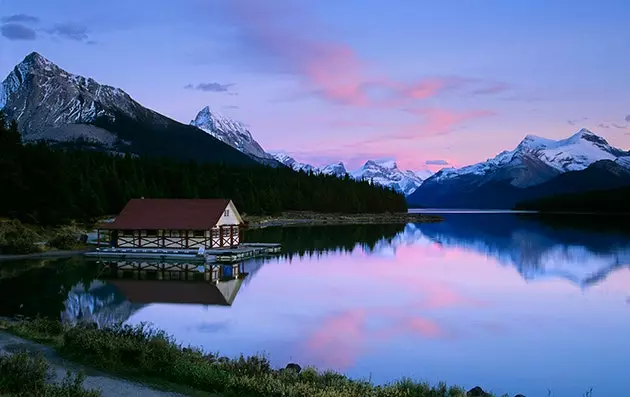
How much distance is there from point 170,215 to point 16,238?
512 inches

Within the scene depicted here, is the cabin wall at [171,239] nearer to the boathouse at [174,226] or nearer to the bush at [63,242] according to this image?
the boathouse at [174,226]

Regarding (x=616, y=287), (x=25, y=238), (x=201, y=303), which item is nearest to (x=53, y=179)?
(x=25, y=238)

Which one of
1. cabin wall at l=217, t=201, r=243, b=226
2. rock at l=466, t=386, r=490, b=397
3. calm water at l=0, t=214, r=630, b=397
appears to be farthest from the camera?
cabin wall at l=217, t=201, r=243, b=226

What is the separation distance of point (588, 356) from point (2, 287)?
3010 cm

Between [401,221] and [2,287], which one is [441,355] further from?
[401,221]

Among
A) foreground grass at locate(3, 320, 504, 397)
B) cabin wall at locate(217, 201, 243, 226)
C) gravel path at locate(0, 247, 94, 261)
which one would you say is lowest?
foreground grass at locate(3, 320, 504, 397)

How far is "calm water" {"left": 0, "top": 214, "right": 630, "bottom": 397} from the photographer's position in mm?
20234

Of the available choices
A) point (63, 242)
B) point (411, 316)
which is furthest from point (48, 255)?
point (411, 316)

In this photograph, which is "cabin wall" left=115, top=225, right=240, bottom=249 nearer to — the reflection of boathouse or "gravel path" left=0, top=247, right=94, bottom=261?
"gravel path" left=0, top=247, right=94, bottom=261

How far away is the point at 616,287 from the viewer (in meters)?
39.5

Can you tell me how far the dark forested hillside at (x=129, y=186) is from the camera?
5688 cm

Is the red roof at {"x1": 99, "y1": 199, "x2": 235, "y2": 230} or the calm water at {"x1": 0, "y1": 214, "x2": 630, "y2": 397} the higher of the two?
the red roof at {"x1": 99, "y1": 199, "x2": 235, "y2": 230}

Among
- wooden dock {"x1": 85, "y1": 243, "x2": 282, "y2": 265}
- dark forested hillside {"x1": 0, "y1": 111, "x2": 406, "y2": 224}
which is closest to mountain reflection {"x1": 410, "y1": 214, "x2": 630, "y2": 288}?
wooden dock {"x1": 85, "y1": 243, "x2": 282, "y2": 265}

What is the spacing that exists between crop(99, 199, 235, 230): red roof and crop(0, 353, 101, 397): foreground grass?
129 ft
